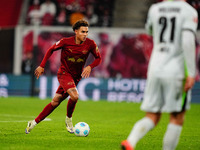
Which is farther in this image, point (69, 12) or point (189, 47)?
point (69, 12)

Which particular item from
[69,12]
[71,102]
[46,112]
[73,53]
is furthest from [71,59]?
[69,12]

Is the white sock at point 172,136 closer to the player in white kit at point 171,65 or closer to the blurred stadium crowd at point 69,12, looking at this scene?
the player in white kit at point 171,65

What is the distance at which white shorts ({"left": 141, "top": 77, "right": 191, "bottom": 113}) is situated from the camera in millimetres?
4949

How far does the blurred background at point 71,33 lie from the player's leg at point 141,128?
49.4 ft

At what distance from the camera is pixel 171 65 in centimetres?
498

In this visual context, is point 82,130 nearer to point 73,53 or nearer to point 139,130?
point 73,53

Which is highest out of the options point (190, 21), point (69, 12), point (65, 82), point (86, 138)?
point (190, 21)

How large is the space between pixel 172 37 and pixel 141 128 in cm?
101

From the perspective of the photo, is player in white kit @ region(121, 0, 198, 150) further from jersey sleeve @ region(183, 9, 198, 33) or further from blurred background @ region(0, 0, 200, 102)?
blurred background @ region(0, 0, 200, 102)

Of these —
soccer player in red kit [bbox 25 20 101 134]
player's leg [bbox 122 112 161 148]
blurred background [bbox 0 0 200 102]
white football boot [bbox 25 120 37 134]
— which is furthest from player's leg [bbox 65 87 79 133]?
blurred background [bbox 0 0 200 102]

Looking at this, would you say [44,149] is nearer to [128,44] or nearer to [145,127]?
[145,127]

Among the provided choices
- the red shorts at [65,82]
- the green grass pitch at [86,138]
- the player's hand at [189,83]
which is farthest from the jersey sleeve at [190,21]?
the red shorts at [65,82]

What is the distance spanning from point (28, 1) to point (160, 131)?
54.8ft

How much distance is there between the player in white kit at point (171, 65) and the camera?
4.94 meters
